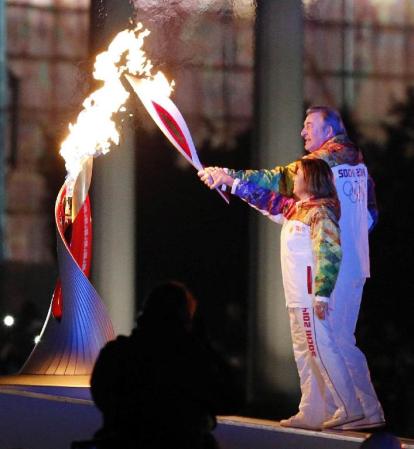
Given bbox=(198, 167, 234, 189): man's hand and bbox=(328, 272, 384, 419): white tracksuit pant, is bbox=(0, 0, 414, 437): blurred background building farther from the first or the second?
bbox=(328, 272, 384, 419): white tracksuit pant

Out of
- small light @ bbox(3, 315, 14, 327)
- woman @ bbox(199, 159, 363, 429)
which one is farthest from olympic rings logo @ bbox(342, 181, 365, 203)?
small light @ bbox(3, 315, 14, 327)

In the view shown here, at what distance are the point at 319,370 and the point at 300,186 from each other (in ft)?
2.97

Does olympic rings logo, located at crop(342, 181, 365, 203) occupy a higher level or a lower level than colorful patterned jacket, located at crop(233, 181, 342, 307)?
higher

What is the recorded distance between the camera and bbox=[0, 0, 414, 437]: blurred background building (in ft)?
26.7

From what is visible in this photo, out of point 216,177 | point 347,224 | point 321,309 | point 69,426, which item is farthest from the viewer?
point 69,426

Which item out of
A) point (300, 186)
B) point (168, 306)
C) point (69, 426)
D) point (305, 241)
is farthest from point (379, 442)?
point (69, 426)

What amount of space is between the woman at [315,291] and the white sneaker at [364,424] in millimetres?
24

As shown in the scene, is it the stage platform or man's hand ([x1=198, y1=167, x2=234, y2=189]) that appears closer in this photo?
the stage platform

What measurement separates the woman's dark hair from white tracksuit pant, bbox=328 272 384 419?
1.44 feet

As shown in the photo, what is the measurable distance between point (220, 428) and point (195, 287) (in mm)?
4424

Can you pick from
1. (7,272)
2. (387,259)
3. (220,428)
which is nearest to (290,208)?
(220,428)

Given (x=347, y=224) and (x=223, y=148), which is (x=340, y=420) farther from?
(x=223, y=148)

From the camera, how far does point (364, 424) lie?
6258 millimetres

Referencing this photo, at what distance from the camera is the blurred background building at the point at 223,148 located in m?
8.13
